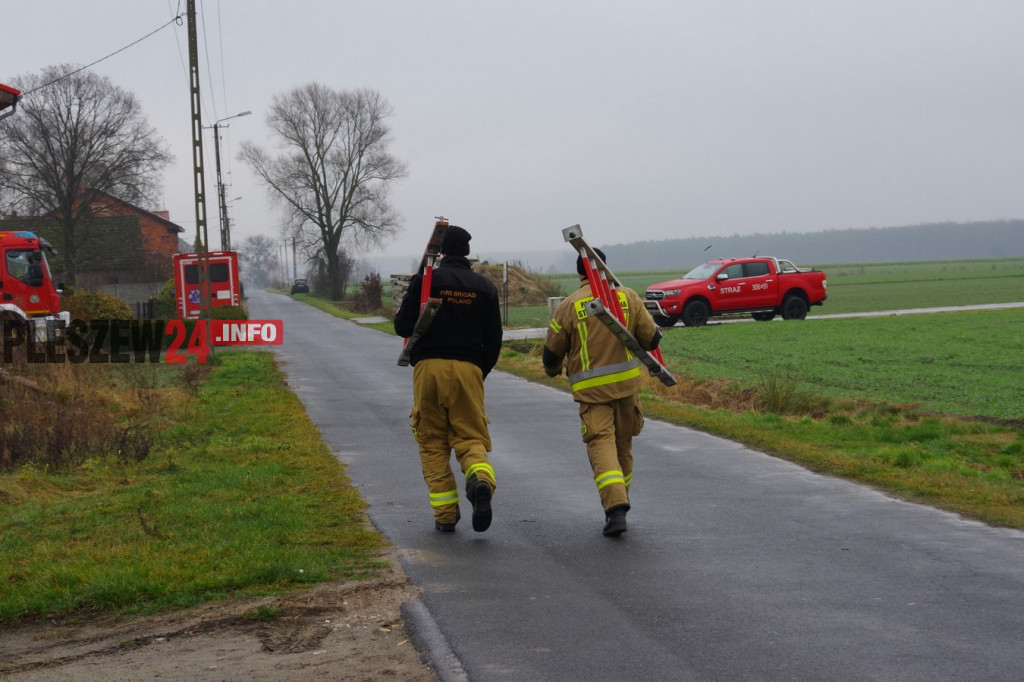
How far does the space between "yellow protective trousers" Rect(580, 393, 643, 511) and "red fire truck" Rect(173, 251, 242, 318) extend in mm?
29012

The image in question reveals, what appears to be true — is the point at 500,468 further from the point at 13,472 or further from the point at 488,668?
the point at 488,668

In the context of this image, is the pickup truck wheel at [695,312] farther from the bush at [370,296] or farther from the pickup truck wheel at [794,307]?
the bush at [370,296]

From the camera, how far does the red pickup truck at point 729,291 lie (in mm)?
31719

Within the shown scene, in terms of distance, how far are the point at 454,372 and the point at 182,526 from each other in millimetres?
2270

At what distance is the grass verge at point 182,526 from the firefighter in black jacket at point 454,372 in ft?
2.17

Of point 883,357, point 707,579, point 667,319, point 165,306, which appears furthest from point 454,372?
point 165,306

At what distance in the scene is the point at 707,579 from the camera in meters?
5.82

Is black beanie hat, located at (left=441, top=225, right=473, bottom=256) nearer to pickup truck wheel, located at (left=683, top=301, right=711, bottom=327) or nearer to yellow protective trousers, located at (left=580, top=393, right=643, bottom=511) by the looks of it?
yellow protective trousers, located at (left=580, top=393, right=643, bottom=511)

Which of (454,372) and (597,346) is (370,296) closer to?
(597,346)

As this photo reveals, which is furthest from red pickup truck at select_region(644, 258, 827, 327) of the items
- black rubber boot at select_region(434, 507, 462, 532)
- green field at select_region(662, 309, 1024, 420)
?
black rubber boot at select_region(434, 507, 462, 532)

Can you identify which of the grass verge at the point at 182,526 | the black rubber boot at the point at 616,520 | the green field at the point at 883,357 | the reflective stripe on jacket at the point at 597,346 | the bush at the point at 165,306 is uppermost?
the reflective stripe on jacket at the point at 597,346

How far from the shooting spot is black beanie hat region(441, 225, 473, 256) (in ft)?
22.9

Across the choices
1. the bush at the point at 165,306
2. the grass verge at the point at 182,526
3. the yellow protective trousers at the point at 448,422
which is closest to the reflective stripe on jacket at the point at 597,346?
the yellow protective trousers at the point at 448,422

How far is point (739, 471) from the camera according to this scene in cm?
948
